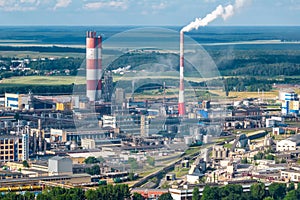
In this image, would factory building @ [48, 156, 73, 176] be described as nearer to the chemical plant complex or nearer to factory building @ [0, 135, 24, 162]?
the chemical plant complex

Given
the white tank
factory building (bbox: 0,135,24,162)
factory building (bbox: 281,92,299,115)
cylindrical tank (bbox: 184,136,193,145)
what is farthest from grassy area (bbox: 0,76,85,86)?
factory building (bbox: 0,135,24,162)

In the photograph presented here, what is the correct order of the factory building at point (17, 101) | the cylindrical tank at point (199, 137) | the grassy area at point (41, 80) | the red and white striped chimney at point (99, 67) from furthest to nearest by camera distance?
1. the grassy area at point (41, 80)
2. the factory building at point (17, 101)
3. the red and white striped chimney at point (99, 67)
4. the cylindrical tank at point (199, 137)

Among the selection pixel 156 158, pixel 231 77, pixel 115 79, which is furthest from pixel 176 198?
pixel 231 77

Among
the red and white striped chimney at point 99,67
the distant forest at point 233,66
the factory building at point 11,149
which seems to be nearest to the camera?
the factory building at point 11,149

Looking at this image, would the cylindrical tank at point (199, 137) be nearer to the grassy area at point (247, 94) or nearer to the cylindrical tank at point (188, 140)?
the cylindrical tank at point (188, 140)

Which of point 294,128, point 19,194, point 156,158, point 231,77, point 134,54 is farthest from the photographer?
point 231,77

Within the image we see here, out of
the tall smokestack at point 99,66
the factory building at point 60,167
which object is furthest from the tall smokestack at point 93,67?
the factory building at point 60,167

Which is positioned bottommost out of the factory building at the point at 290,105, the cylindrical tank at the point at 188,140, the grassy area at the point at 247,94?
the cylindrical tank at the point at 188,140

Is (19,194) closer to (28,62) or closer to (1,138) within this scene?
(1,138)
